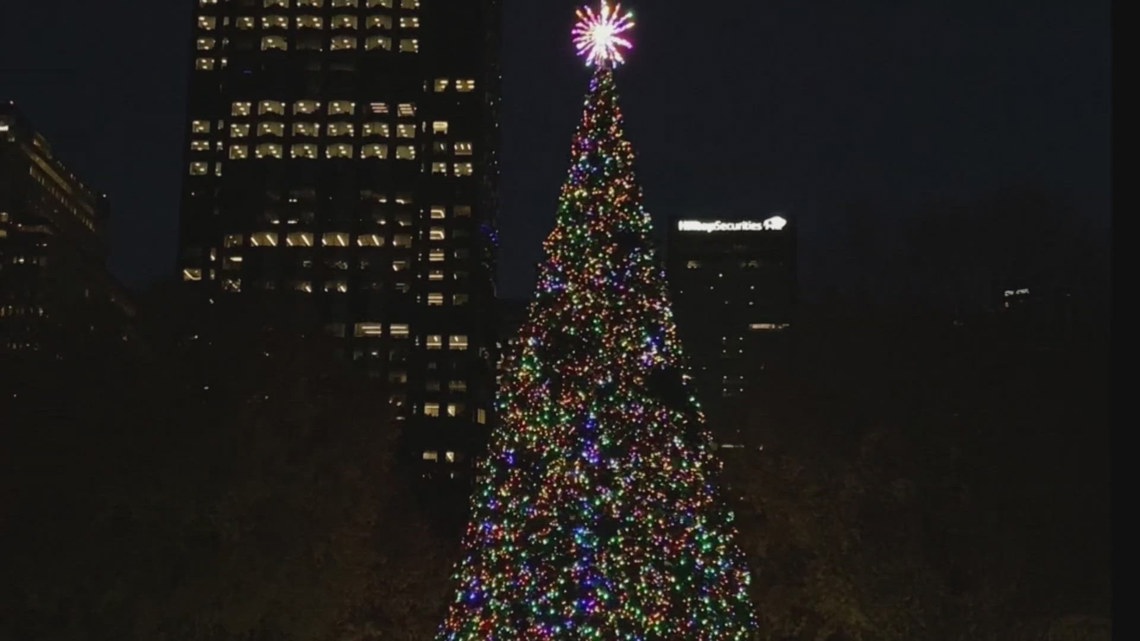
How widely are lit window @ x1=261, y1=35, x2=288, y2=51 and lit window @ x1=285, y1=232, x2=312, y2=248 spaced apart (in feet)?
58.9

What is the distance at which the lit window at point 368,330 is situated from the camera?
109m

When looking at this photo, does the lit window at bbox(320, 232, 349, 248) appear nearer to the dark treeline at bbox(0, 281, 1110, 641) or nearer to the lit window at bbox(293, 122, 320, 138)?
the lit window at bbox(293, 122, 320, 138)

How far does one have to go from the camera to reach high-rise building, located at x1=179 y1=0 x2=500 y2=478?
108812 millimetres

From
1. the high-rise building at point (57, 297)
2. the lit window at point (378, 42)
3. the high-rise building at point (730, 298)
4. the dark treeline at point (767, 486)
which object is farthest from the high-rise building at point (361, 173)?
the dark treeline at point (767, 486)

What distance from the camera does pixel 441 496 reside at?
154 feet

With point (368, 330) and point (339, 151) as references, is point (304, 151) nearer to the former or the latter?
point (339, 151)

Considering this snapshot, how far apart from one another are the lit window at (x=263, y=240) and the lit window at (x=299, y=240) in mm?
1243

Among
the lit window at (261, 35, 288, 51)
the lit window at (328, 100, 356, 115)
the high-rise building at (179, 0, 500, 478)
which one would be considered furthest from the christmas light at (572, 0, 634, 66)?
the lit window at (261, 35, 288, 51)

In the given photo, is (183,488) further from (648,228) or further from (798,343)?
(798,343)

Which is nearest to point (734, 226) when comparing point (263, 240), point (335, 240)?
point (335, 240)

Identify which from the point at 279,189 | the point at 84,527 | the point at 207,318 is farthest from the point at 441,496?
the point at 279,189

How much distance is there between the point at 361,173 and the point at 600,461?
337 feet

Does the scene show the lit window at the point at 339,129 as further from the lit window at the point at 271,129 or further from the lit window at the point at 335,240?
the lit window at the point at 335,240

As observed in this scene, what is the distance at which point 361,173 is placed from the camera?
11394 centimetres
